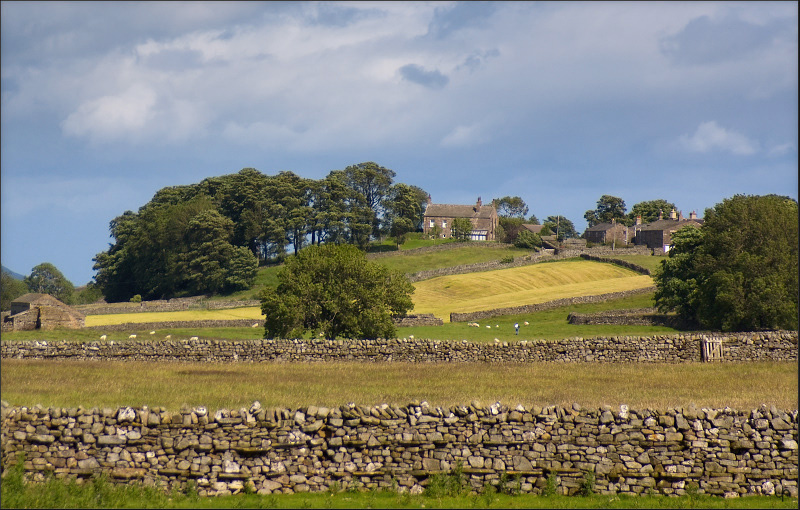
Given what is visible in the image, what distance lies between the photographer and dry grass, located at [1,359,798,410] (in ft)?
66.8

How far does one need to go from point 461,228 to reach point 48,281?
84.8m

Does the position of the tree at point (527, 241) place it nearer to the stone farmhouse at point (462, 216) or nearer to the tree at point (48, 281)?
the stone farmhouse at point (462, 216)

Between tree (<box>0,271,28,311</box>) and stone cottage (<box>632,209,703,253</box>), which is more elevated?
stone cottage (<box>632,209,703,253</box>)

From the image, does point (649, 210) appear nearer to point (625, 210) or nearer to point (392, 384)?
point (625, 210)

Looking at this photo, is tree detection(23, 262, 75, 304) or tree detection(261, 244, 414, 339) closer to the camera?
tree detection(261, 244, 414, 339)

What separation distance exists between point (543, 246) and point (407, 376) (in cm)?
11186

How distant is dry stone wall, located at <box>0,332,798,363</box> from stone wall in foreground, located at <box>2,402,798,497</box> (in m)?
18.2

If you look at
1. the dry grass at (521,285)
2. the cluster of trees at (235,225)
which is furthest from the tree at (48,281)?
the dry grass at (521,285)

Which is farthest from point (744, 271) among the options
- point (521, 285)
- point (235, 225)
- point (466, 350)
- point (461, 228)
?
point (461, 228)

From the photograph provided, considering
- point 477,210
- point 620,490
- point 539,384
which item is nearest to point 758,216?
point 539,384

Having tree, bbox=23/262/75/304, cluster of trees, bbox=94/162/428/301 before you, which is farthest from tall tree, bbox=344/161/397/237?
tree, bbox=23/262/75/304

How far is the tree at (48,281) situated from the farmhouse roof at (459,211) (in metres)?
76.7

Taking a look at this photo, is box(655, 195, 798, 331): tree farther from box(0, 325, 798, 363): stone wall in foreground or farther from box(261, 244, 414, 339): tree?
box(261, 244, 414, 339): tree

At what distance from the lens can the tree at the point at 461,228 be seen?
156025 millimetres
